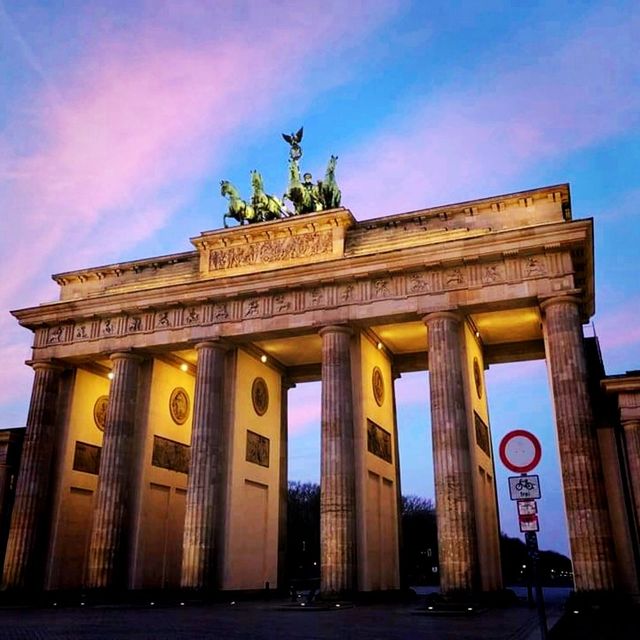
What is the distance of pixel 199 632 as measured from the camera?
1499cm

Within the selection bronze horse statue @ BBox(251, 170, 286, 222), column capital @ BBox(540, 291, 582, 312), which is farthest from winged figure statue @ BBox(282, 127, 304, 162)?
column capital @ BBox(540, 291, 582, 312)

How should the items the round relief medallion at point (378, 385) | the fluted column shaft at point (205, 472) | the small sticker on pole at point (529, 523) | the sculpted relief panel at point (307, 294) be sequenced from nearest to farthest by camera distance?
the small sticker on pole at point (529, 523) < the sculpted relief panel at point (307, 294) < the fluted column shaft at point (205, 472) < the round relief medallion at point (378, 385)

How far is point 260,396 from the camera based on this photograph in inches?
1345

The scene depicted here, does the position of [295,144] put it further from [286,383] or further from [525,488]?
[525,488]

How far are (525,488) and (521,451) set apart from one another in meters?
0.94

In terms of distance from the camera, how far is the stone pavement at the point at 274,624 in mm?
14273

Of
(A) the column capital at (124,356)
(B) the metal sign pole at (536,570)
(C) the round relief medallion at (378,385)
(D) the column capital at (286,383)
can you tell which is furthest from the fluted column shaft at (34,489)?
(B) the metal sign pole at (536,570)

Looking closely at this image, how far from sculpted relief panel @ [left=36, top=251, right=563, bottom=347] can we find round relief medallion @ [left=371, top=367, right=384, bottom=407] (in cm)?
467

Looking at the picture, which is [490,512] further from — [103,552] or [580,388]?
[103,552]

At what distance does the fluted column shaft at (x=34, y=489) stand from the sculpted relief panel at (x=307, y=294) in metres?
2.59

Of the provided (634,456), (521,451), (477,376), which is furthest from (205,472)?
(521,451)

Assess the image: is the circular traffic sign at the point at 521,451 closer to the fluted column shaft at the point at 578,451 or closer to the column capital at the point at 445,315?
the fluted column shaft at the point at 578,451

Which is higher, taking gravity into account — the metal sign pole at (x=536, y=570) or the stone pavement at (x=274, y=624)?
the metal sign pole at (x=536, y=570)

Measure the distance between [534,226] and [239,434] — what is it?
52.3 feet
